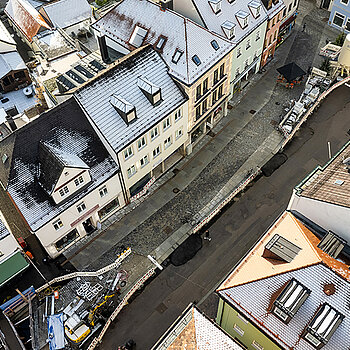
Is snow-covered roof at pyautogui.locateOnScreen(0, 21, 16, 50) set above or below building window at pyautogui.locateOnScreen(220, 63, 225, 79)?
below

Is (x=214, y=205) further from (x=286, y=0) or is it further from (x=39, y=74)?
(x=286, y=0)

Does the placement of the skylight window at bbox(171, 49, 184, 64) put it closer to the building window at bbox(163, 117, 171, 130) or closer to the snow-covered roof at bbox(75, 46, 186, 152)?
the snow-covered roof at bbox(75, 46, 186, 152)

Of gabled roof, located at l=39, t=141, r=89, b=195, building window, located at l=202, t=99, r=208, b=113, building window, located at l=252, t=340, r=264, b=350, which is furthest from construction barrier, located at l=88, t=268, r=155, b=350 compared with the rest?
building window, located at l=202, t=99, r=208, b=113

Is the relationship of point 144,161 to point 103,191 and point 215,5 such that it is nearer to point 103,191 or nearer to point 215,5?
point 103,191

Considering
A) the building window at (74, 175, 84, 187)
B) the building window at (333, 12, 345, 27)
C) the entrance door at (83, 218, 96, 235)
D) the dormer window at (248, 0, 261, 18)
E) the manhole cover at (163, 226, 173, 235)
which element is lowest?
the entrance door at (83, 218, 96, 235)

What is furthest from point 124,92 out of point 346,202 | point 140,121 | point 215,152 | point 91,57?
point 346,202

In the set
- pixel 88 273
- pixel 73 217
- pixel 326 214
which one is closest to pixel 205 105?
pixel 73 217
